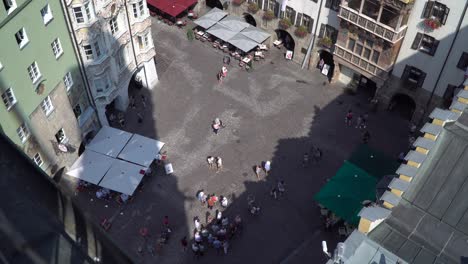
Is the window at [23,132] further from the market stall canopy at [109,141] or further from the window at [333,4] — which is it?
the window at [333,4]

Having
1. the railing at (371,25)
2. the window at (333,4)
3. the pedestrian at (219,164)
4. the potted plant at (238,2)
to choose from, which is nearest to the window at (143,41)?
the potted plant at (238,2)

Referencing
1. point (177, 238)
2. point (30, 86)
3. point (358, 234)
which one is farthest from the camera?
point (177, 238)

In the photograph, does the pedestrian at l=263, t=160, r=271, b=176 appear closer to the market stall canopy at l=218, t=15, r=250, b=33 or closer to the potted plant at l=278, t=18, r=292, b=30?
the potted plant at l=278, t=18, r=292, b=30

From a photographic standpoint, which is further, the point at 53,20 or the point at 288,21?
the point at 288,21

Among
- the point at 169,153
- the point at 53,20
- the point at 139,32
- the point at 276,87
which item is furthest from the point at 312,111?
the point at 53,20

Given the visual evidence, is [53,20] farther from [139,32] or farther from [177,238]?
[177,238]

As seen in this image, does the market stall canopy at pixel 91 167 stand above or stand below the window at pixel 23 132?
below
